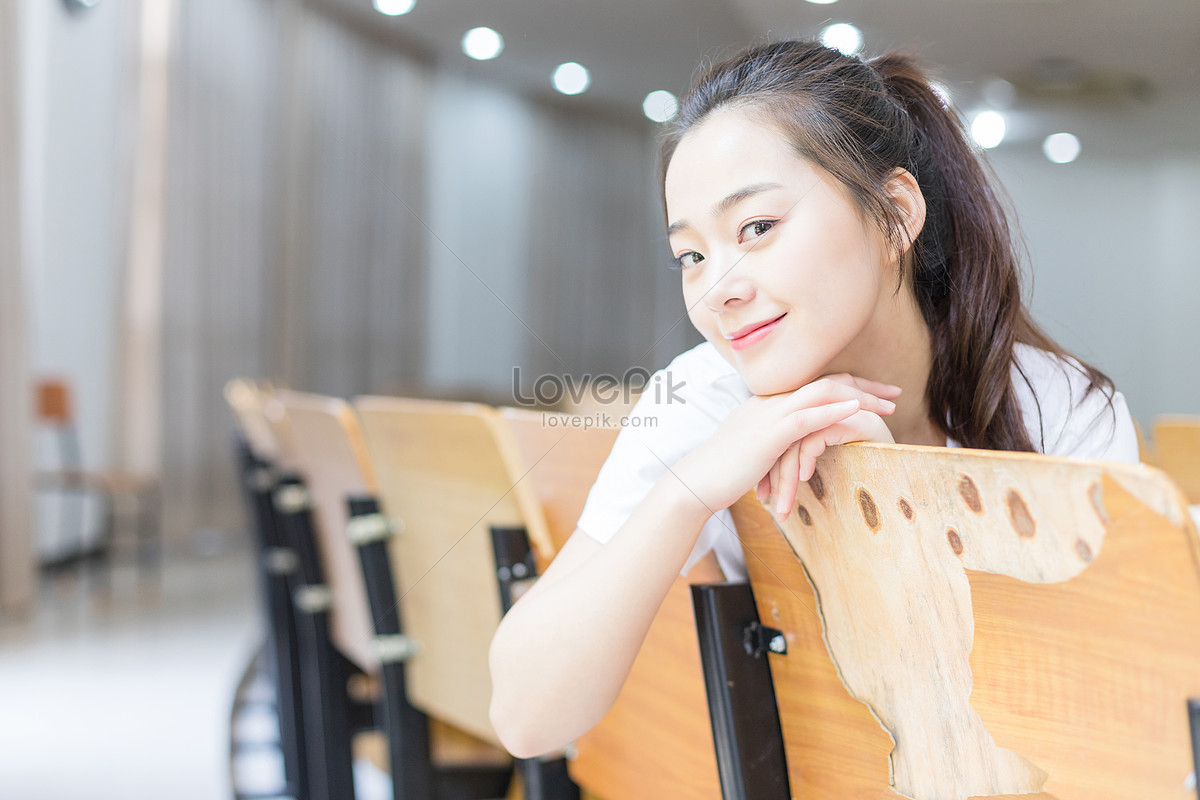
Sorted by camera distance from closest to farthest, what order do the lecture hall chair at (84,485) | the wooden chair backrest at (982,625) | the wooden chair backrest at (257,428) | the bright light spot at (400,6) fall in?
the wooden chair backrest at (982,625) < the bright light spot at (400,6) < the wooden chair backrest at (257,428) < the lecture hall chair at (84,485)

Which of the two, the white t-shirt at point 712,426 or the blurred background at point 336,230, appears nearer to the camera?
the white t-shirt at point 712,426


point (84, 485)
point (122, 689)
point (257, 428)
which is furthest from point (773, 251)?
point (84, 485)

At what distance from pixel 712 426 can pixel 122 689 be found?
1.84 metres

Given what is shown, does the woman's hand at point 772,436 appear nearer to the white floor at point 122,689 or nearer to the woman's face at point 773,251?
the woman's face at point 773,251

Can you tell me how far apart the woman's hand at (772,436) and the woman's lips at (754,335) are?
1.7 inches

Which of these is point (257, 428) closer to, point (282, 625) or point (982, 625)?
point (282, 625)

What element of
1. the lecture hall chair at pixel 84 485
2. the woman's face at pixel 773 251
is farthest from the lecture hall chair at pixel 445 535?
the lecture hall chair at pixel 84 485

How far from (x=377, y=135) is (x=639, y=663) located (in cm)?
327

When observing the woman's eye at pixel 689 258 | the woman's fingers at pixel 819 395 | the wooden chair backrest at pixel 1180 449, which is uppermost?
the woman's eye at pixel 689 258

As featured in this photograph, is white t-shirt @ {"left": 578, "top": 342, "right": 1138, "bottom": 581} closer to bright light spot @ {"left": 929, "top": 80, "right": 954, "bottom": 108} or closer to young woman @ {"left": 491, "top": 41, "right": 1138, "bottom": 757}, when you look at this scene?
young woman @ {"left": 491, "top": 41, "right": 1138, "bottom": 757}

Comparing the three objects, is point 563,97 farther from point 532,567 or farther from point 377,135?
point 377,135

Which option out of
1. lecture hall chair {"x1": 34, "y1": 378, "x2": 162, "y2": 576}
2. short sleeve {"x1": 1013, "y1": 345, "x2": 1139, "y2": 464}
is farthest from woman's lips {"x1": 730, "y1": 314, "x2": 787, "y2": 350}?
lecture hall chair {"x1": 34, "y1": 378, "x2": 162, "y2": 576}

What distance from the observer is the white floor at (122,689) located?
5.08ft

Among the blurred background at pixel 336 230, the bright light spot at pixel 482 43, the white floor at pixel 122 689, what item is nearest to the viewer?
the blurred background at pixel 336 230
